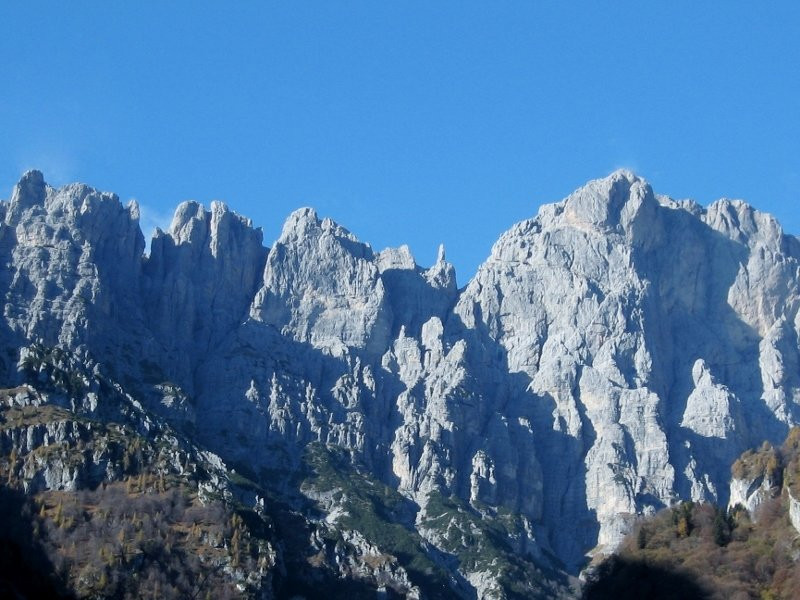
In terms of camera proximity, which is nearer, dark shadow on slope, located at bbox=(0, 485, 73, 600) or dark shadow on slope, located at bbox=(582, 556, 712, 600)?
dark shadow on slope, located at bbox=(0, 485, 73, 600)

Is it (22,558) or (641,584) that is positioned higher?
(22,558)

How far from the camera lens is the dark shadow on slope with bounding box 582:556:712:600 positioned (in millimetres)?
136250

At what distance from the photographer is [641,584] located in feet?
468

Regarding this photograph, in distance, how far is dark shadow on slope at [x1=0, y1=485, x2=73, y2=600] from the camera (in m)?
112

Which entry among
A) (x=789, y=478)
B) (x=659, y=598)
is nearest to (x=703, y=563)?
(x=659, y=598)

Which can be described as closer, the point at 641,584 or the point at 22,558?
the point at 22,558

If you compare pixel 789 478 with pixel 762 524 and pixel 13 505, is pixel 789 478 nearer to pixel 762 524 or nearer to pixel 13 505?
pixel 762 524

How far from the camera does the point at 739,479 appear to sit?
16338cm

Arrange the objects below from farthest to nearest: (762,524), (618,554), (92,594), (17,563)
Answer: (92,594) → (618,554) → (762,524) → (17,563)

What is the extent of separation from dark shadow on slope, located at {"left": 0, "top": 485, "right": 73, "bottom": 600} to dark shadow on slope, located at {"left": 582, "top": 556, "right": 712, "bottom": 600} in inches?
1949

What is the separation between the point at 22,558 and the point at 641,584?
182ft

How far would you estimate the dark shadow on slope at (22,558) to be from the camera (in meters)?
112

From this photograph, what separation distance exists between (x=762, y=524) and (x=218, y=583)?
74421 mm

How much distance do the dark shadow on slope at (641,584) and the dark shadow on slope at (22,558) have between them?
162ft
